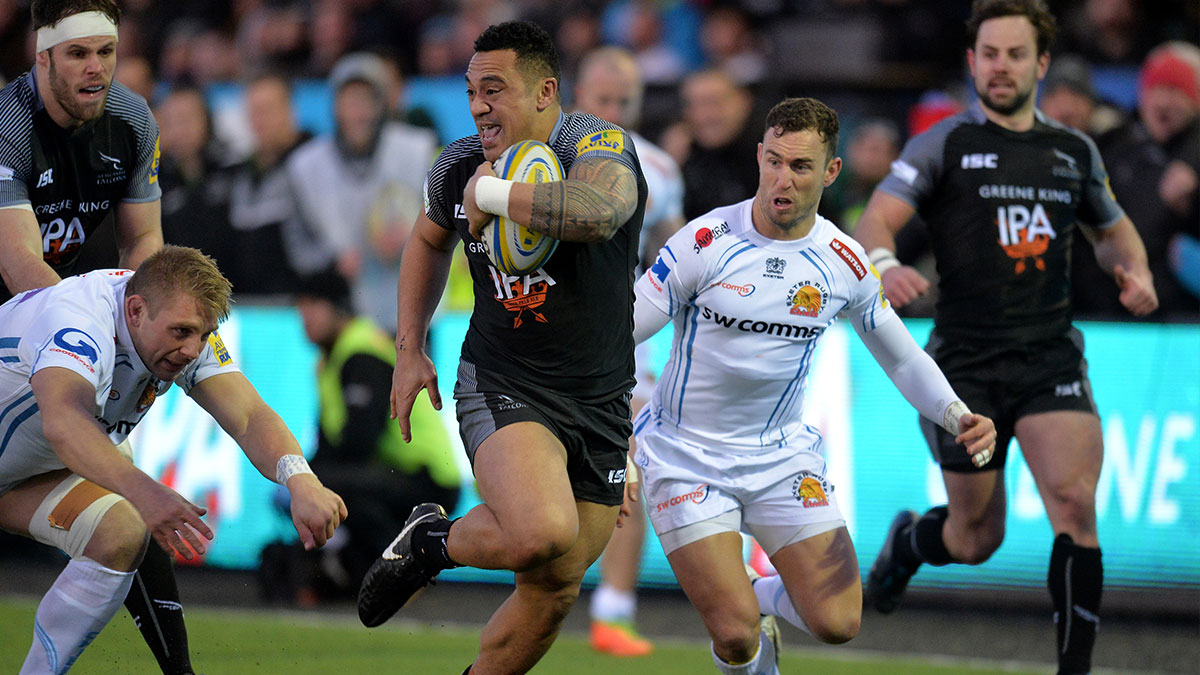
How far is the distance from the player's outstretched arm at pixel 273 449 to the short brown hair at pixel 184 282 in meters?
0.41

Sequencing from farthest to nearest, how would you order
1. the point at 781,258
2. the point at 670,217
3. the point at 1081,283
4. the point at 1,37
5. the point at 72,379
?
the point at 1,37 < the point at 1081,283 < the point at 670,217 < the point at 781,258 < the point at 72,379

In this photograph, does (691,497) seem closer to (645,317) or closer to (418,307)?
(645,317)

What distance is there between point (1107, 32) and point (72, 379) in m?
8.62

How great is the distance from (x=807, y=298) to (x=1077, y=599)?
78.3 inches

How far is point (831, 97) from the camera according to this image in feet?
35.3

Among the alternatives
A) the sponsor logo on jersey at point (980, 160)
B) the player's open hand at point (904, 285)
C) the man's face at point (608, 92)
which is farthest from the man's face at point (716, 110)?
the player's open hand at point (904, 285)

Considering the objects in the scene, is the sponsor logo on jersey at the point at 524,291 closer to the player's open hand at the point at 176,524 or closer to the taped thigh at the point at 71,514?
the player's open hand at the point at 176,524

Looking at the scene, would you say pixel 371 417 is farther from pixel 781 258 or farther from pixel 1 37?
pixel 1 37

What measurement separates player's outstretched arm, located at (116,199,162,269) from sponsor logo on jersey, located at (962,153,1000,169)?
3785mm

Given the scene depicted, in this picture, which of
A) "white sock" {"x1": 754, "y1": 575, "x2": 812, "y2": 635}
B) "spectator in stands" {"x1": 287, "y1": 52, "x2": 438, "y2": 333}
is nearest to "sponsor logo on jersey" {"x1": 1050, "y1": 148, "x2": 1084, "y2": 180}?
"white sock" {"x1": 754, "y1": 575, "x2": 812, "y2": 635}

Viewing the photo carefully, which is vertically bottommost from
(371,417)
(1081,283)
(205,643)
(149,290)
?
(205,643)

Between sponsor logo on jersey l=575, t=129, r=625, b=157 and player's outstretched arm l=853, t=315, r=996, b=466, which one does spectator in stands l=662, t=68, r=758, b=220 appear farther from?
sponsor logo on jersey l=575, t=129, r=625, b=157

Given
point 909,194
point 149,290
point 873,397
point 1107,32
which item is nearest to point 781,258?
point 909,194

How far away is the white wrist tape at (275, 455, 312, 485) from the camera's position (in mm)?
4905
